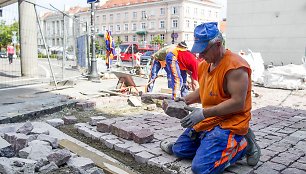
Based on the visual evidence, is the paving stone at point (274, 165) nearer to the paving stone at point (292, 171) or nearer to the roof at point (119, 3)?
the paving stone at point (292, 171)

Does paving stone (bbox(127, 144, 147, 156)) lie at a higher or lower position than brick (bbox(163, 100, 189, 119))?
lower

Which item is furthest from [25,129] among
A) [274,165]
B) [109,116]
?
[274,165]

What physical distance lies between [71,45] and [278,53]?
1480 centimetres

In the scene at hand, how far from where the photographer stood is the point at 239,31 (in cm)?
2489

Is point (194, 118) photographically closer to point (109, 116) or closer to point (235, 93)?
point (235, 93)

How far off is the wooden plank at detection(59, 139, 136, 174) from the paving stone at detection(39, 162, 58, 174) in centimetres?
46

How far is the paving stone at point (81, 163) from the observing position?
127 inches

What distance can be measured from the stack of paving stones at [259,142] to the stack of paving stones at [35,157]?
661mm

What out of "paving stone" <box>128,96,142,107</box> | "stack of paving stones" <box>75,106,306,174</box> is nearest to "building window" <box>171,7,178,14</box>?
"paving stone" <box>128,96,142,107</box>

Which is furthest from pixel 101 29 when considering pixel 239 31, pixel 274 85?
pixel 274 85

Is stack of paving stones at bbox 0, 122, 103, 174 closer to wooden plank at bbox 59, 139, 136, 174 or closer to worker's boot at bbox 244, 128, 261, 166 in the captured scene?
wooden plank at bbox 59, 139, 136, 174

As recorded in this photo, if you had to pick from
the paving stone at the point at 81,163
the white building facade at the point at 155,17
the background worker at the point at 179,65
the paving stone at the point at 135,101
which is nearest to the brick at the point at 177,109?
the paving stone at the point at 81,163

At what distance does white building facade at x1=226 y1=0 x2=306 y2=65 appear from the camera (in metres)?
21.0

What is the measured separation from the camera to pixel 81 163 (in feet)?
10.8
